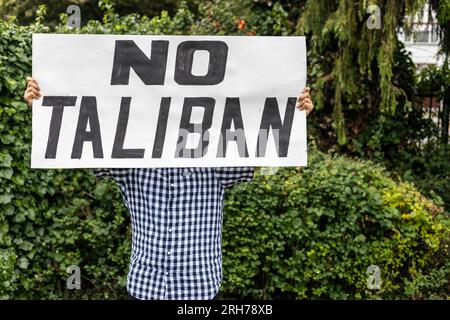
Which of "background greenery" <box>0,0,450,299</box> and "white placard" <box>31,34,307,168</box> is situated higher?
"white placard" <box>31,34,307,168</box>

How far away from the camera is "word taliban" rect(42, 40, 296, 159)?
11.3 ft

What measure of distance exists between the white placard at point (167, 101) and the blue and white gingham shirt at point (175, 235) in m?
0.11

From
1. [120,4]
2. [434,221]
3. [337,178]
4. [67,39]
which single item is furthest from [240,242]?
[120,4]

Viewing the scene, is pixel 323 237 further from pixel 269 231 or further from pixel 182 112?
pixel 182 112

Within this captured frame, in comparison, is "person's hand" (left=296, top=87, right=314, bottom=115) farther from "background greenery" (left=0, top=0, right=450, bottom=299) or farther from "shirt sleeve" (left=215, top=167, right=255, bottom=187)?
"background greenery" (left=0, top=0, right=450, bottom=299)

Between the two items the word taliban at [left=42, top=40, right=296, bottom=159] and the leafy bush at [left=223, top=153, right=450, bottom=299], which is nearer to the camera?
the word taliban at [left=42, top=40, right=296, bottom=159]

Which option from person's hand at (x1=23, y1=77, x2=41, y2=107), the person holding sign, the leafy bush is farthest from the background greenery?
the person holding sign

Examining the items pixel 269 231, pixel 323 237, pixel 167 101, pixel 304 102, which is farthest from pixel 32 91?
pixel 323 237

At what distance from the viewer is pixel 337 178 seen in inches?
217

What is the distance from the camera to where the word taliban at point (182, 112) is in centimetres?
346

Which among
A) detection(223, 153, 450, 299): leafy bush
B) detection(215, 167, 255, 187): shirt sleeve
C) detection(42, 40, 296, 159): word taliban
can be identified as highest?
detection(42, 40, 296, 159): word taliban

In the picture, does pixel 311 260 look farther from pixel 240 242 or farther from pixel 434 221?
pixel 434 221
